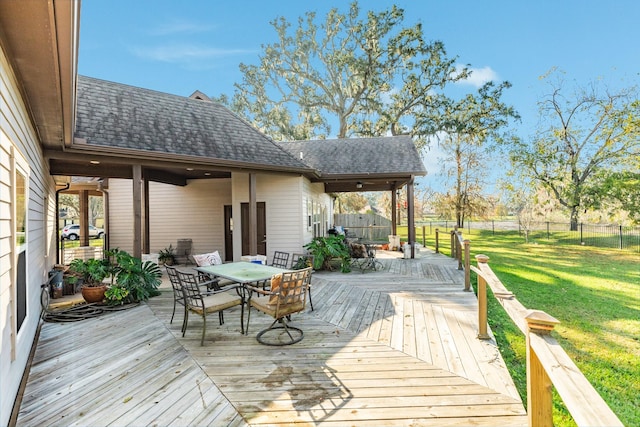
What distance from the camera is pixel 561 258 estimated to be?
12867 mm

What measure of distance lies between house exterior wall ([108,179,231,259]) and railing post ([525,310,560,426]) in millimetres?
10654

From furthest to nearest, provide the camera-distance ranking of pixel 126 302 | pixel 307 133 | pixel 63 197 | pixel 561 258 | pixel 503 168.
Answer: pixel 63 197, pixel 307 133, pixel 503 168, pixel 561 258, pixel 126 302

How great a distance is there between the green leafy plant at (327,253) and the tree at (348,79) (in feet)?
52.6

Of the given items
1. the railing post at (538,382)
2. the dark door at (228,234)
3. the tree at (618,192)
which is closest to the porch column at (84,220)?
the dark door at (228,234)

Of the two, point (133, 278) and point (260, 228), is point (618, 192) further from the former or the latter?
point (133, 278)

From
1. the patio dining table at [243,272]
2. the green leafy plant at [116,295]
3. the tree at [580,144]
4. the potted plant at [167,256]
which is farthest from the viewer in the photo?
the tree at [580,144]

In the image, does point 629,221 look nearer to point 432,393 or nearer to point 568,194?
point 568,194

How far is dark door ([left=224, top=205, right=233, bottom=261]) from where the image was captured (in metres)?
11.5

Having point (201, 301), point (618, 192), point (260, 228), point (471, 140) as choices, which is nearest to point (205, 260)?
point (201, 301)

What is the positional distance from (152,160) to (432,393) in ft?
23.4

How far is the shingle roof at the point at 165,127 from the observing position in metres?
7.20

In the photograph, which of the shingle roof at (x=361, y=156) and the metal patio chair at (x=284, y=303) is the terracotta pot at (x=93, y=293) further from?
the shingle roof at (x=361, y=156)

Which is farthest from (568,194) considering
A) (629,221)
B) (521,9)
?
(521,9)

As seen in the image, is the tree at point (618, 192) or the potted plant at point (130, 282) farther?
the tree at point (618, 192)
